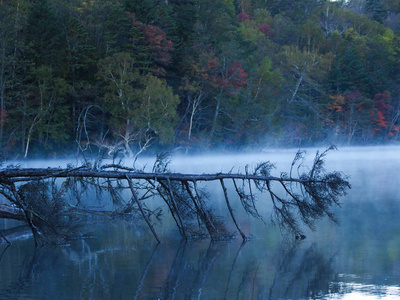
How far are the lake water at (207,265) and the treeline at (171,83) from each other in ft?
40.0

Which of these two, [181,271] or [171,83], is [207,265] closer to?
[181,271]

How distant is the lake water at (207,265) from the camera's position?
6.70 meters

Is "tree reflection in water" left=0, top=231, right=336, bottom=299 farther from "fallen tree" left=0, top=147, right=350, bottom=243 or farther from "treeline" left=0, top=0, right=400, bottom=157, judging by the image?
"treeline" left=0, top=0, right=400, bottom=157

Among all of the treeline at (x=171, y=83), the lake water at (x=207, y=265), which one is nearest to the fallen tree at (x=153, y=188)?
the lake water at (x=207, y=265)

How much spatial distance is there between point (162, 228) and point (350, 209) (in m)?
4.78

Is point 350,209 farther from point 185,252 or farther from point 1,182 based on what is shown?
point 1,182

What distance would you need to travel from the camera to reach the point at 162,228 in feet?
35.8

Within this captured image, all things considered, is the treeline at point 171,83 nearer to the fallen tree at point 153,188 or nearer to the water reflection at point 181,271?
the fallen tree at point 153,188

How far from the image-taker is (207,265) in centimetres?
795

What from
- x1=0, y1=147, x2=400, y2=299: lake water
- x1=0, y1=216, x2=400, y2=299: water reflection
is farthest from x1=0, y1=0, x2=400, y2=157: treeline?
x1=0, y1=216, x2=400, y2=299: water reflection

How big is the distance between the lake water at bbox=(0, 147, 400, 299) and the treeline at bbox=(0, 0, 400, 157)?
12.2m

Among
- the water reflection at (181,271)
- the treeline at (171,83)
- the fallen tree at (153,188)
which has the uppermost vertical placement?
the treeline at (171,83)

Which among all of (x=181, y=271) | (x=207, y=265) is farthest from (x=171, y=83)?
(x=181, y=271)

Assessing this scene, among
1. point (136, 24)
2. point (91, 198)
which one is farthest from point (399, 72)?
point (91, 198)
